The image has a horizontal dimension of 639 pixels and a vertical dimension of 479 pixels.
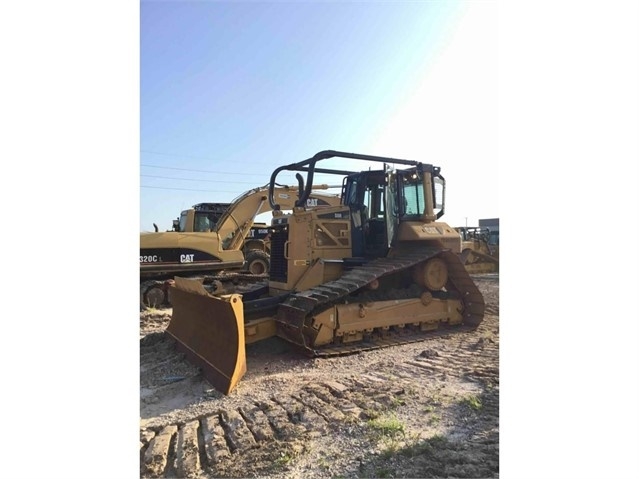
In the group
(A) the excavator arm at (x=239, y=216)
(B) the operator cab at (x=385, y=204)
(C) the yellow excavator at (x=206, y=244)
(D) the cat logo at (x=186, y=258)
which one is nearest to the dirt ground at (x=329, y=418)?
(B) the operator cab at (x=385, y=204)

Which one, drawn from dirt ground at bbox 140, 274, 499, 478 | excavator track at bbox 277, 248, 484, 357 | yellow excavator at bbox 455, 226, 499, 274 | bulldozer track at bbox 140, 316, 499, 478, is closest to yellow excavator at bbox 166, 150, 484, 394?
excavator track at bbox 277, 248, 484, 357

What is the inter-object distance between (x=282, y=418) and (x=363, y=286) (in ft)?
7.74

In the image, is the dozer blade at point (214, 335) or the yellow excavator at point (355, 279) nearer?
the dozer blade at point (214, 335)

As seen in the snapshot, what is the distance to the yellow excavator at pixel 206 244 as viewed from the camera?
30.4 feet

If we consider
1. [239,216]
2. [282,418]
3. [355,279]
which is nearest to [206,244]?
[239,216]

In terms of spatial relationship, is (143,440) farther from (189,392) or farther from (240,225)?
(240,225)

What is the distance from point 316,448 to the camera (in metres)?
2.70

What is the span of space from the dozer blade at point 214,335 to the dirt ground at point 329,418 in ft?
0.44

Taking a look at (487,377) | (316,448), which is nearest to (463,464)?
(316,448)

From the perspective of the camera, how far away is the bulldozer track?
271 cm

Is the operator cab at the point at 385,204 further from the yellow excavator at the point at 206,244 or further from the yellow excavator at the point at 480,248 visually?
the yellow excavator at the point at 480,248

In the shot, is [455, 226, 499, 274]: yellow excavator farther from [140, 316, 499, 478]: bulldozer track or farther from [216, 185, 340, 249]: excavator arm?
[140, 316, 499, 478]: bulldozer track
